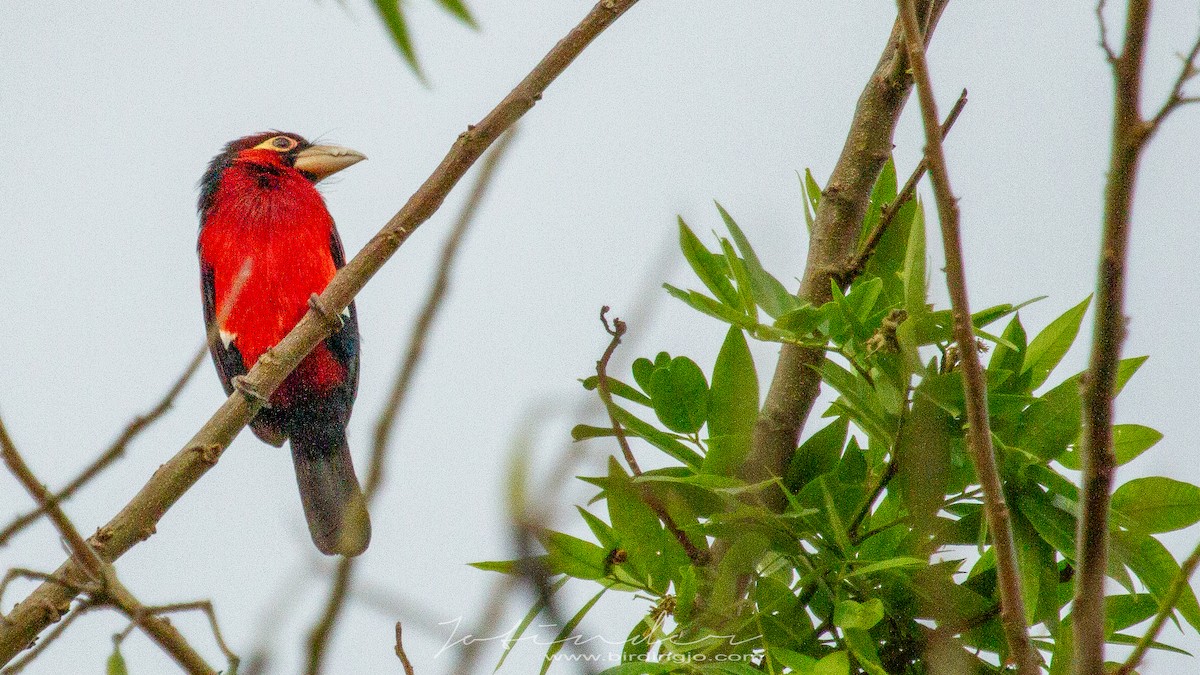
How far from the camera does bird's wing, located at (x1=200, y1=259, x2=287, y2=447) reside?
14.1ft

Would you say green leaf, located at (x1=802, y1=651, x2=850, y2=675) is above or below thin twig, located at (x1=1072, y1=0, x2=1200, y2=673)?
below

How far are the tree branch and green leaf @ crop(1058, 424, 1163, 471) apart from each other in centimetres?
41

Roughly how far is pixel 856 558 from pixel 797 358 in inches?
17.8

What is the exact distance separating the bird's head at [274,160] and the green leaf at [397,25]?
12.5 feet

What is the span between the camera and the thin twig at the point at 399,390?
2.74 ft

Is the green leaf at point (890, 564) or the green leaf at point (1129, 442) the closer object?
the green leaf at point (890, 564)

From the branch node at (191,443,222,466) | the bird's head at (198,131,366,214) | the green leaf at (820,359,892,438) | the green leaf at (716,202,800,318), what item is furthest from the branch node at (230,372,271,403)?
the bird's head at (198,131,366,214)

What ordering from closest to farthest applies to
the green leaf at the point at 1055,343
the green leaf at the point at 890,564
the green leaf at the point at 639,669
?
the green leaf at the point at 890,564, the green leaf at the point at 639,669, the green leaf at the point at 1055,343

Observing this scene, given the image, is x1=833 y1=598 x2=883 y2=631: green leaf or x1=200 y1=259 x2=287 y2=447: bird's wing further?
x1=200 y1=259 x2=287 y2=447: bird's wing

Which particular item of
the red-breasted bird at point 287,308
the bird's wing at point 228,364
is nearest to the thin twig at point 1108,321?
the red-breasted bird at point 287,308

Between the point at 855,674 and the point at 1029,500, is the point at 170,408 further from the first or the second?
the point at 1029,500

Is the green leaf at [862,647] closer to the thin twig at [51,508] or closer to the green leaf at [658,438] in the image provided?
the green leaf at [658,438]

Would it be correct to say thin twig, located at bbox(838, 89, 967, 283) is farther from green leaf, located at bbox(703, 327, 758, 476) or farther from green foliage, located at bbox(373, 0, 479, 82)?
green foliage, located at bbox(373, 0, 479, 82)

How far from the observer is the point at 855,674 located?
70.5 inches
